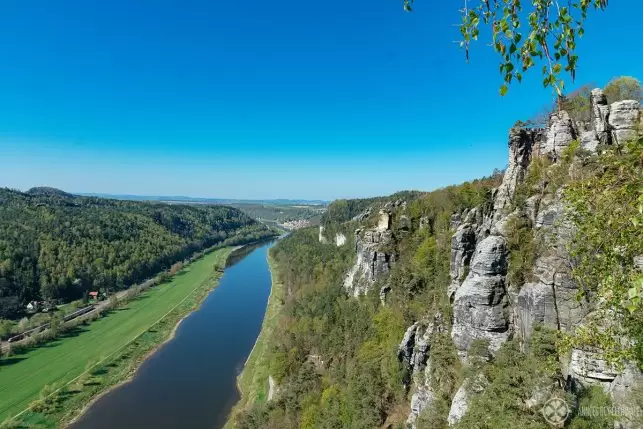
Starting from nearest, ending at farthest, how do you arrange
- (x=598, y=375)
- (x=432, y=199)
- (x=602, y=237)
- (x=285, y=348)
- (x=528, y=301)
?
(x=602, y=237), (x=598, y=375), (x=528, y=301), (x=285, y=348), (x=432, y=199)

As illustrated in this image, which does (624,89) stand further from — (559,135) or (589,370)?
(589,370)

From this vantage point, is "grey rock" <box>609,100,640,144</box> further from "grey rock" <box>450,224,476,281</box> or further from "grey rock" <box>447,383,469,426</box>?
"grey rock" <box>447,383,469,426</box>

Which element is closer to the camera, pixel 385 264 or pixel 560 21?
pixel 560 21

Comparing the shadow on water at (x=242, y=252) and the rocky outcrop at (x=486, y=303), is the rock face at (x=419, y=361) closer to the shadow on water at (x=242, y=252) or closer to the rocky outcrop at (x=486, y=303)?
the rocky outcrop at (x=486, y=303)

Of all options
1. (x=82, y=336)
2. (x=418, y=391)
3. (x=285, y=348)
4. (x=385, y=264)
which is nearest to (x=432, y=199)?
(x=385, y=264)

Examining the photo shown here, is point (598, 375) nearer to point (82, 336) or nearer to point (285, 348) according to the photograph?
point (285, 348)
